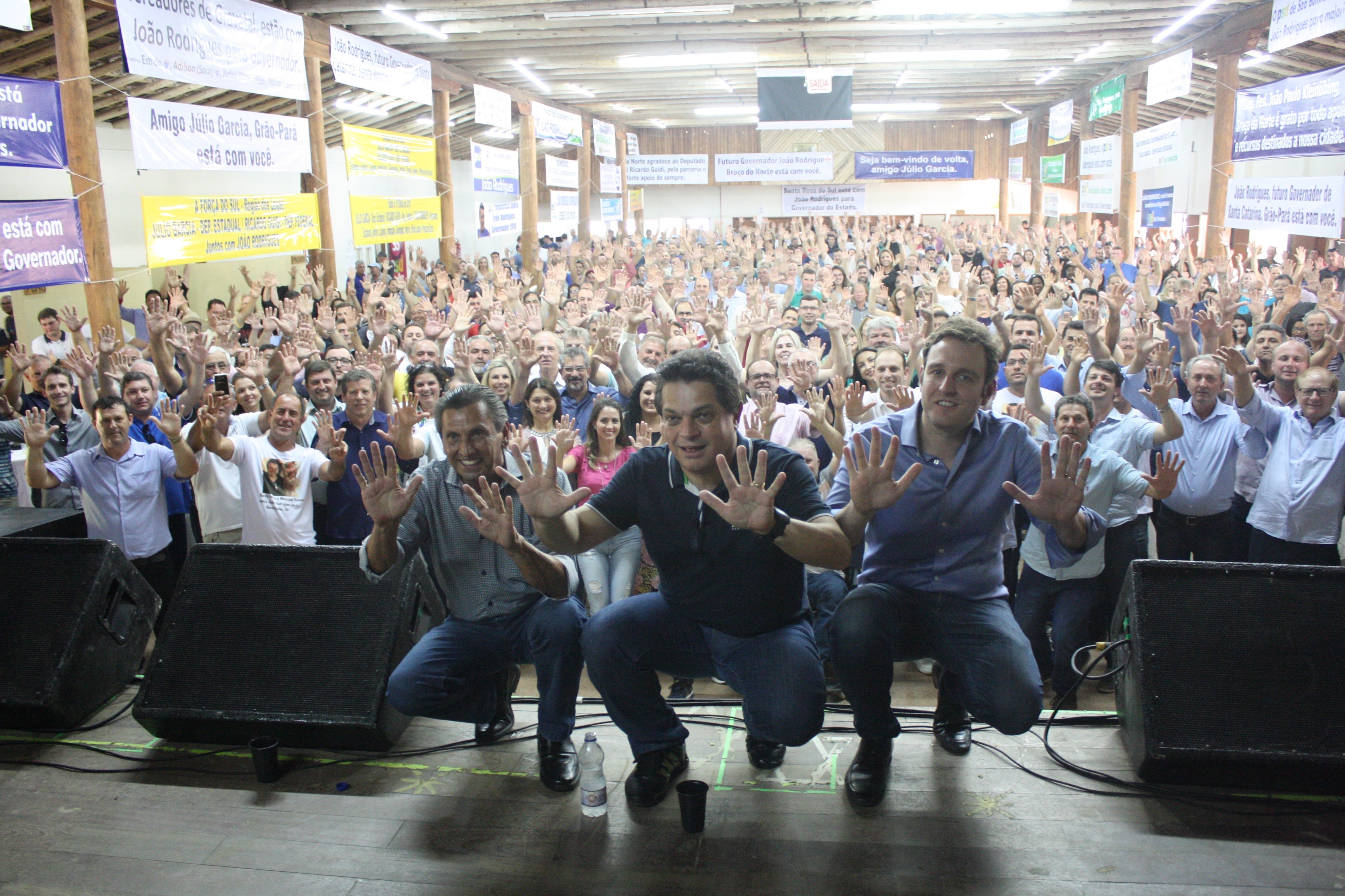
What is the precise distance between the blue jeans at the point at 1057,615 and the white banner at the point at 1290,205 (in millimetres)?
5016

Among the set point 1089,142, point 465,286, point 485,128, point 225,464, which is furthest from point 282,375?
point 485,128

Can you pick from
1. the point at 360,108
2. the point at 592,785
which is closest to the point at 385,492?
the point at 592,785

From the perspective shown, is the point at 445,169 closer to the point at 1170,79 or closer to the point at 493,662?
the point at 1170,79

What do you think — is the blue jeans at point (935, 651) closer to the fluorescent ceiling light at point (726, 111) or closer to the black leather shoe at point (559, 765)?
the black leather shoe at point (559, 765)

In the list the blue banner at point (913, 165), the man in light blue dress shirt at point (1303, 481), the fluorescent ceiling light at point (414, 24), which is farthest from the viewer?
the blue banner at point (913, 165)

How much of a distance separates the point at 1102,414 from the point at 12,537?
4368mm

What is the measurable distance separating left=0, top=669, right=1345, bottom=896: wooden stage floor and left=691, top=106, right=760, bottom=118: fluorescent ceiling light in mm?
18713

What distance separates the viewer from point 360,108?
15.1 meters

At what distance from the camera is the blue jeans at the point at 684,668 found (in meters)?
2.49

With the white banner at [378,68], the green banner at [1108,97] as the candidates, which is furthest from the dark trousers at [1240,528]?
the green banner at [1108,97]

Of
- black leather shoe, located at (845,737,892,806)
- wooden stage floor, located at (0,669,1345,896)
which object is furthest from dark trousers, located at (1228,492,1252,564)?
black leather shoe, located at (845,737,892,806)

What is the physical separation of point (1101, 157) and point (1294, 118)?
6383mm

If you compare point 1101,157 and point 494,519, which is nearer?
point 494,519

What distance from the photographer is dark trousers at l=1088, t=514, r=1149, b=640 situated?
3781 millimetres
